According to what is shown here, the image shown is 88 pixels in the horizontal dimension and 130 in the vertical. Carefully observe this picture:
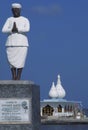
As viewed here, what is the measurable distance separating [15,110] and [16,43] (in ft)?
6.67

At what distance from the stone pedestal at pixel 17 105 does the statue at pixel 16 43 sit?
603 mm

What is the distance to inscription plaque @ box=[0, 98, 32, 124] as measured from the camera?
15.6 metres

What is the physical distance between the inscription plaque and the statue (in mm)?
938

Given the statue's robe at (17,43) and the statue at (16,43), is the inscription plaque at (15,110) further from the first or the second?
the statue's robe at (17,43)

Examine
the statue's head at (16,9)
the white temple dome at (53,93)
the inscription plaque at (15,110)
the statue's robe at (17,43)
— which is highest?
the statue's head at (16,9)

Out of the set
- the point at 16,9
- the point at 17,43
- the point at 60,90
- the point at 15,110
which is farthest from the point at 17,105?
the point at 60,90

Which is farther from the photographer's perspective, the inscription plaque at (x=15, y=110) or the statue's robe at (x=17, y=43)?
the statue's robe at (x=17, y=43)

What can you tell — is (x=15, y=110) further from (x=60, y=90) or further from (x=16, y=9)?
(x=60, y=90)

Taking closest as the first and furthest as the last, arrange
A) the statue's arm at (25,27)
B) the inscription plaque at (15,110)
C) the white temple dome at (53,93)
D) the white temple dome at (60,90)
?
1. the inscription plaque at (15,110)
2. the statue's arm at (25,27)
3. the white temple dome at (53,93)
4. the white temple dome at (60,90)

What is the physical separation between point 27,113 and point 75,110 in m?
61.6

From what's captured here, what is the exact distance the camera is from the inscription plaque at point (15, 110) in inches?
613

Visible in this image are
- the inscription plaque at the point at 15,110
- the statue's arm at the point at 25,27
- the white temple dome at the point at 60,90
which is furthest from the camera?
the white temple dome at the point at 60,90

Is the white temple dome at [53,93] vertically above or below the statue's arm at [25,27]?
below

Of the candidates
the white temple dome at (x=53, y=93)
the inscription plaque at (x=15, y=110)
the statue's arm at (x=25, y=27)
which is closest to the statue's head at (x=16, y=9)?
the statue's arm at (x=25, y=27)
